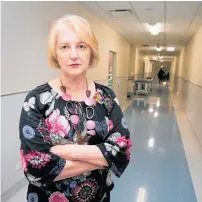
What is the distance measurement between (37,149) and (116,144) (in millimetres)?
330

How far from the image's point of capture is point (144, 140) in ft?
16.8

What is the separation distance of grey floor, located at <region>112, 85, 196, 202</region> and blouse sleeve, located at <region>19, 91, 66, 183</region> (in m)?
1.98

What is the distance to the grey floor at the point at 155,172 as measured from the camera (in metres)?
2.91

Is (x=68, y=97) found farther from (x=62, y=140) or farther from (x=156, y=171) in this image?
(x=156, y=171)

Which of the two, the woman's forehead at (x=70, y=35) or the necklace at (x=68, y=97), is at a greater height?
the woman's forehead at (x=70, y=35)

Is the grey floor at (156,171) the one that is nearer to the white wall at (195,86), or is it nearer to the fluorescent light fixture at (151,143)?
the fluorescent light fixture at (151,143)

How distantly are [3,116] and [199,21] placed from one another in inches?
203

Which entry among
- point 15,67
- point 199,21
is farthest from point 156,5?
point 15,67

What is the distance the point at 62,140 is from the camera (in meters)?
1.06

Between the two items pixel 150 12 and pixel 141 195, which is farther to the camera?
pixel 150 12

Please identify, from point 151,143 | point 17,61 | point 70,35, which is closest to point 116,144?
point 70,35

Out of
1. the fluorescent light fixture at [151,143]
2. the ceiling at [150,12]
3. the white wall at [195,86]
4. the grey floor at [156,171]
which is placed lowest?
the fluorescent light fixture at [151,143]

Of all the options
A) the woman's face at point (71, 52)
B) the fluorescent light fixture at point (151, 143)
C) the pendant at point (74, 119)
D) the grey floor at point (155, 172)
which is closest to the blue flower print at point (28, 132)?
the pendant at point (74, 119)

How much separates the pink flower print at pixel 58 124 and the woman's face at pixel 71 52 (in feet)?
0.62
